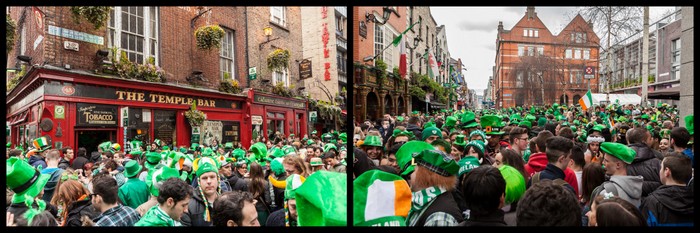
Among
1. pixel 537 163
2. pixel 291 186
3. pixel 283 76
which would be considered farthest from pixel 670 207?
pixel 283 76

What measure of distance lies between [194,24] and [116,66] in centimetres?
318

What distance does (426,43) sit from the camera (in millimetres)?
26938

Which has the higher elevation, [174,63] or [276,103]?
[174,63]

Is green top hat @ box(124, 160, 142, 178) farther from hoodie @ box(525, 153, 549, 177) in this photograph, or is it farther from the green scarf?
hoodie @ box(525, 153, 549, 177)

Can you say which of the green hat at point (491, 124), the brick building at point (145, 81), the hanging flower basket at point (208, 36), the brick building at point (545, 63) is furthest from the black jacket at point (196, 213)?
the brick building at point (545, 63)

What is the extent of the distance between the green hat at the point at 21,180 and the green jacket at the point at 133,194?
116cm

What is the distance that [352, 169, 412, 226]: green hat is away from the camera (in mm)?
2221

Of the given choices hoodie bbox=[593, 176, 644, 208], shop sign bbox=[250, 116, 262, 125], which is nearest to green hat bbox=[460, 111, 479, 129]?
hoodie bbox=[593, 176, 644, 208]

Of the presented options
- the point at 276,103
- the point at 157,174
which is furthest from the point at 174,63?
the point at 157,174

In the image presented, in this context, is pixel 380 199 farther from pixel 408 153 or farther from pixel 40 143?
pixel 40 143

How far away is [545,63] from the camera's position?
3031cm

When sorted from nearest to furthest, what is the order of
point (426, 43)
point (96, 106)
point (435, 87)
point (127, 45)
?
point (96, 106), point (127, 45), point (435, 87), point (426, 43)

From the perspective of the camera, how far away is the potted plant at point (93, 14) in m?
10.6

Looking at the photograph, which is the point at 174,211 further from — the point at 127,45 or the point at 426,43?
the point at 426,43
